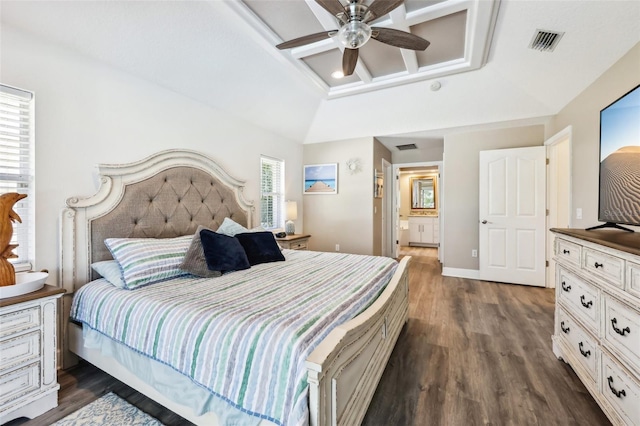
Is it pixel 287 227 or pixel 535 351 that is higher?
pixel 287 227

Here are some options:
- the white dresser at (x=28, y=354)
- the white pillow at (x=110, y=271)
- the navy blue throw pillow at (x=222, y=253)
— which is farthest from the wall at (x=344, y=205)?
the white dresser at (x=28, y=354)

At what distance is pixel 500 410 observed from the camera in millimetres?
1568

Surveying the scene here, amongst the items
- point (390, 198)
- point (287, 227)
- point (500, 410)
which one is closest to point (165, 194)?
point (287, 227)

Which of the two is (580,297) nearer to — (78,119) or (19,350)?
(19,350)

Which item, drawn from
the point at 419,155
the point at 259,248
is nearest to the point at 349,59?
the point at 259,248

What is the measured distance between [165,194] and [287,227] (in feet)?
6.45

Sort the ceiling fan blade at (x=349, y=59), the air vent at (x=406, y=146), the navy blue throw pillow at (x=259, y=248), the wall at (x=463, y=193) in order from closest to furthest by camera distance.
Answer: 1. the ceiling fan blade at (x=349, y=59)
2. the navy blue throw pillow at (x=259, y=248)
3. the wall at (x=463, y=193)
4. the air vent at (x=406, y=146)

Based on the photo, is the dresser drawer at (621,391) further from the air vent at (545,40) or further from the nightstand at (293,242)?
the nightstand at (293,242)

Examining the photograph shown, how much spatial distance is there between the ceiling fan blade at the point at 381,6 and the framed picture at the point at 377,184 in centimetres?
309

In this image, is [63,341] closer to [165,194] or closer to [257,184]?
[165,194]

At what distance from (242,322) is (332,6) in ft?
6.39

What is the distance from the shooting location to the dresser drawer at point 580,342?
1.58 metres

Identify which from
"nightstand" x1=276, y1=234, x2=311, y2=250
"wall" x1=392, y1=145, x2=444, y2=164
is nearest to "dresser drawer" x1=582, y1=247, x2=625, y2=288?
"nightstand" x1=276, y1=234, x2=311, y2=250

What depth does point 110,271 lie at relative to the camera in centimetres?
190
